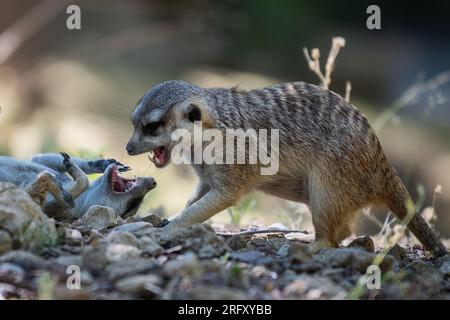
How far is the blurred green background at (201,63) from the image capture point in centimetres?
972

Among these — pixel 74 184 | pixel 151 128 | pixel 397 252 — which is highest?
pixel 151 128

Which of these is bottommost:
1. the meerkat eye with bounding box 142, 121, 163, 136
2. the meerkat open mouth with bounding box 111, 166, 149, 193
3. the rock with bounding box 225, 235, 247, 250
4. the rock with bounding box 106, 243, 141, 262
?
the rock with bounding box 225, 235, 247, 250

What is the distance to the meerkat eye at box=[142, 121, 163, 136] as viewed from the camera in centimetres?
488

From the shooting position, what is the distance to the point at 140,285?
329 centimetres

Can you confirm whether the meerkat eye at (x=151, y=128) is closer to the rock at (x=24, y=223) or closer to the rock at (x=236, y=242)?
the rock at (x=236, y=242)

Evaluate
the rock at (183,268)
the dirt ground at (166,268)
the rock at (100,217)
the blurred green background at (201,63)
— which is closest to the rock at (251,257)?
the dirt ground at (166,268)

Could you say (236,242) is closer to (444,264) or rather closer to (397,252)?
(397,252)

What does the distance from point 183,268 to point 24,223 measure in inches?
32.2

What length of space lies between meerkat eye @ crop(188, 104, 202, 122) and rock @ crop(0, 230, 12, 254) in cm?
167

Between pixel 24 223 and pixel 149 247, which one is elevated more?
pixel 24 223

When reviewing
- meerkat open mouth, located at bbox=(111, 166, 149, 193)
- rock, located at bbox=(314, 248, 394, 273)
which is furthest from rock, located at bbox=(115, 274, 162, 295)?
meerkat open mouth, located at bbox=(111, 166, 149, 193)

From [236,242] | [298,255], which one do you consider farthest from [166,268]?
[236,242]

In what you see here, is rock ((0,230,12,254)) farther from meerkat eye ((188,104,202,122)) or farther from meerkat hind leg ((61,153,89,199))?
meerkat eye ((188,104,202,122))

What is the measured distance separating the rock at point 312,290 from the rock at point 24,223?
1161 mm
